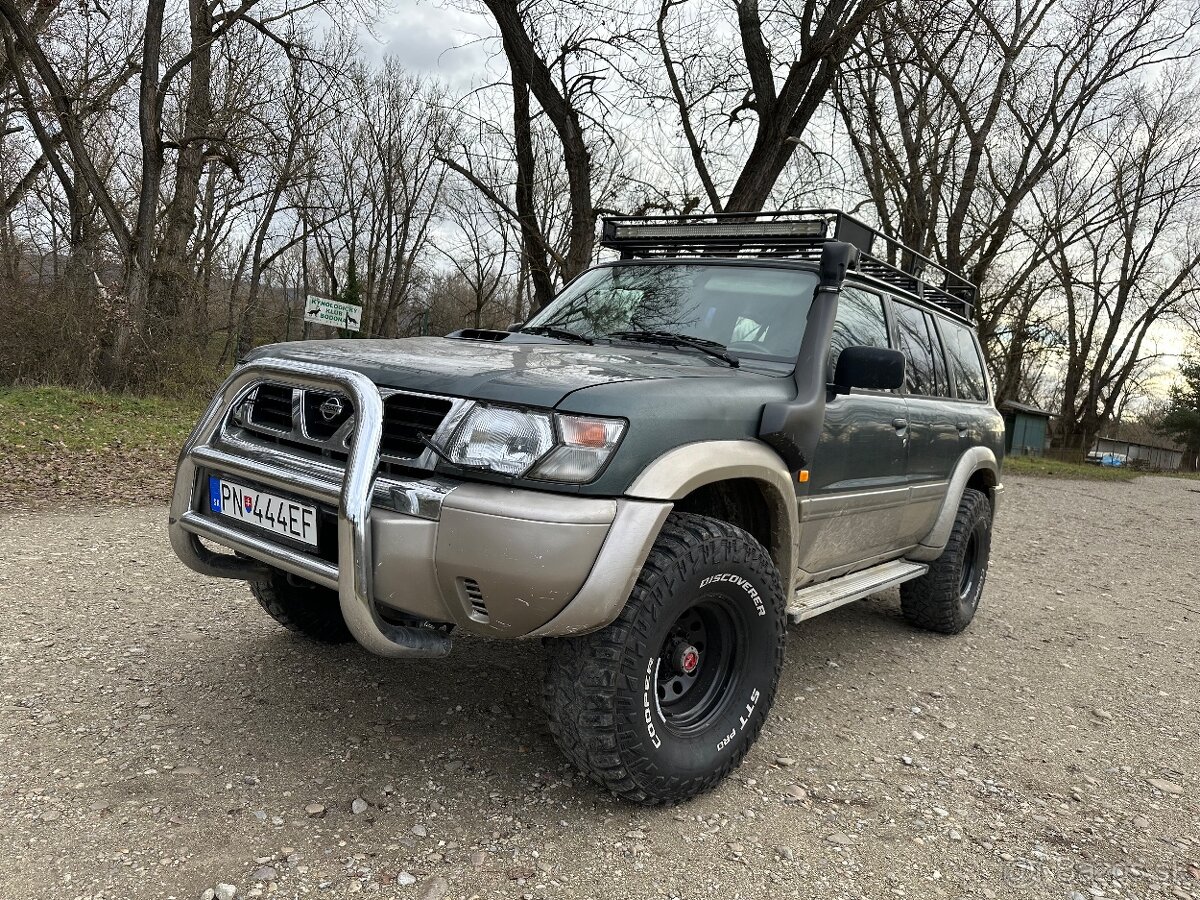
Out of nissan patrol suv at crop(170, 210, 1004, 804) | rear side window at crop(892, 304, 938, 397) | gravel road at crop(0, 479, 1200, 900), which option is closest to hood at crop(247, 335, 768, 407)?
nissan patrol suv at crop(170, 210, 1004, 804)

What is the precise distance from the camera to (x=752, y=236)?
387cm

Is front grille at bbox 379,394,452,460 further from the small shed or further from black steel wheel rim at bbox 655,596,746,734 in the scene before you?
the small shed

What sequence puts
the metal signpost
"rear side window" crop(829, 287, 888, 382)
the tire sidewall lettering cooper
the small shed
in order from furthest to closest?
the small shed < the metal signpost < "rear side window" crop(829, 287, 888, 382) < the tire sidewall lettering cooper

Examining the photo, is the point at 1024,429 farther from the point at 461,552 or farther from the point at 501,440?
the point at 461,552

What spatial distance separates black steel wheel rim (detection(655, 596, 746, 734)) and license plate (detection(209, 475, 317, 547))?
1180 mm

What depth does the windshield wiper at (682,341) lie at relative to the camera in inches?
130

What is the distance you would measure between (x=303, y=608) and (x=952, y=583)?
11.6ft

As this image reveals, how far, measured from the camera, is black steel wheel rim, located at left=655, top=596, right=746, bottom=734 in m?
2.72

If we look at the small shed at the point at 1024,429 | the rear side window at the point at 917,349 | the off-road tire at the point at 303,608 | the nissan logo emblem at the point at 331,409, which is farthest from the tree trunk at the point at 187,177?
the small shed at the point at 1024,429

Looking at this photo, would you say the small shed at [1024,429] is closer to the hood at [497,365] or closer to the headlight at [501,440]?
the hood at [497,365]

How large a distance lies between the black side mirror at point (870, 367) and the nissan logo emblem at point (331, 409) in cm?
190

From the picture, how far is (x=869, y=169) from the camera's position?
18.3m

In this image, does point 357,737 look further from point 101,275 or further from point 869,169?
point 869,169

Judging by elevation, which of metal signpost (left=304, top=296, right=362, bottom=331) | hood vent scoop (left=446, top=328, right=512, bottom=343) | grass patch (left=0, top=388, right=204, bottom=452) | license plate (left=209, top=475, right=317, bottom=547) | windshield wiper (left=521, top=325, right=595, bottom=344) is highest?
metal signpost (left=304, top=296, right=362, bottom=331)
